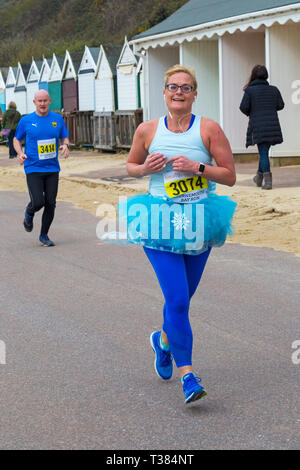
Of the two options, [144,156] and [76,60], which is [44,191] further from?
Result: [76,60]

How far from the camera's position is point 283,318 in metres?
6.59

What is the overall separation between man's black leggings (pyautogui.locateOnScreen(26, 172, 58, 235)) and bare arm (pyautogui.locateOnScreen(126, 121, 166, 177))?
5463 millimetres

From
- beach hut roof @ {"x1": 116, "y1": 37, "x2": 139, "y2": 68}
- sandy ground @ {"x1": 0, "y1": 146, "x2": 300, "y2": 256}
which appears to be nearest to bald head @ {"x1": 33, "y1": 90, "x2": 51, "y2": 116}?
sandy ground @ {"x1": 0, "y1": 146, "x2": 300, "y2": 256}

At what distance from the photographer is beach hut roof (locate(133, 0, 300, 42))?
17.4m

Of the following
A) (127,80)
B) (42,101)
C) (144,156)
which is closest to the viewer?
(144,156)

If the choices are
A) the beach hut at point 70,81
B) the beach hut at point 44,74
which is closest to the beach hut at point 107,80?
the beach hut at point 70,81

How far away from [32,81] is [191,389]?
39.3m

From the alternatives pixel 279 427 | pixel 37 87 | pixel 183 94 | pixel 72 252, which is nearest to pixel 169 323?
pixel 279 427

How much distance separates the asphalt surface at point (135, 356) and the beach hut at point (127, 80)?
19.3 m

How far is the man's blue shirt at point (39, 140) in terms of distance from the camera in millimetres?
10375

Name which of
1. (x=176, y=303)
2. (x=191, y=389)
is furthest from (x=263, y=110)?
(x=191, y=389)

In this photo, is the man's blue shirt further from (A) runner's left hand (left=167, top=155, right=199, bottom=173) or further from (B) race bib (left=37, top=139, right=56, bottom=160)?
(A) runner's left hand (left=167, top=155, right=199, bottom=173)

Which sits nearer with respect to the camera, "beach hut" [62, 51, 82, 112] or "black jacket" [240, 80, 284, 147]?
"black jacket" [240, 80, 284, 147]

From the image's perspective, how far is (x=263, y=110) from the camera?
47.1 ft
